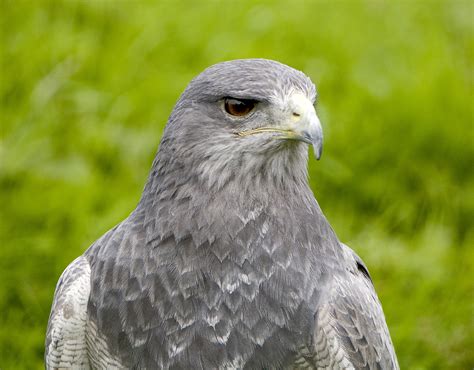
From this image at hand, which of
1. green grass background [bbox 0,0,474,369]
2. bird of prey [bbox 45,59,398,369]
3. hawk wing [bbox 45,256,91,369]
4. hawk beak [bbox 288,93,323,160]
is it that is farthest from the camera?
green grass background [bbox 0,0,474,369]

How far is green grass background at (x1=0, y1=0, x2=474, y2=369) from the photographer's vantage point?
5301 mm

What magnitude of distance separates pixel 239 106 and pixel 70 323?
1053 mm

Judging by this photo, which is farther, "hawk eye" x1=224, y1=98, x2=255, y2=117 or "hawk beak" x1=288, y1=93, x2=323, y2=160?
"hawk eye" x1=224, y1=98, x2=255, y2=117

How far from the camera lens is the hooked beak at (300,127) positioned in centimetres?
331

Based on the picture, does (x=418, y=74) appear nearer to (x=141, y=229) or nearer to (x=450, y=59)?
(x=450, y=59)

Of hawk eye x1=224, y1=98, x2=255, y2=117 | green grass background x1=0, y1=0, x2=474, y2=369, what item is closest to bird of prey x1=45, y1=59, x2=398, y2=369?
hawk eye x1=224, y1=98, x2=255, y2=117

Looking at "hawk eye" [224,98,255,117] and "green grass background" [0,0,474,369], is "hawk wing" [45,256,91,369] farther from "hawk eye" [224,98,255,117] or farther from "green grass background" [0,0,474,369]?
"green grass background" [0,0,474,369]

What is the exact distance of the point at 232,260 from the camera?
347 centimetres

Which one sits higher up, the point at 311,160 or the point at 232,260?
the point at 311,160

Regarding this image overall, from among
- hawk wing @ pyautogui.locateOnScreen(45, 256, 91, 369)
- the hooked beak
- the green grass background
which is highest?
the green grass background

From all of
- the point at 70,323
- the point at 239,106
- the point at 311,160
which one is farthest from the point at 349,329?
the point at 311,160

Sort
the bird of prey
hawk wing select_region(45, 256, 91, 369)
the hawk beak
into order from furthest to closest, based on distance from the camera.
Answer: hawk wing select_region(45, 256, 91, 369)
the bird of prey
the hawk beak

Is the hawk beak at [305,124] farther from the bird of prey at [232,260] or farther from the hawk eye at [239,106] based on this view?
the hawk eye at [239,106]

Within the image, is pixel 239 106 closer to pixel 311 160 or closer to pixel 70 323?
pixel 70 323
